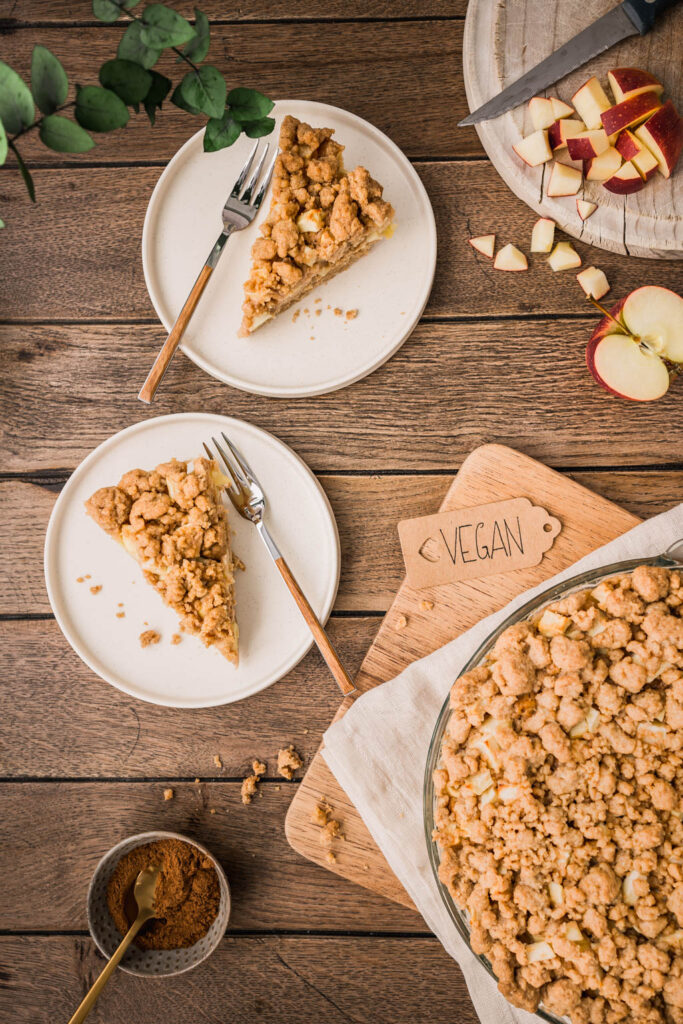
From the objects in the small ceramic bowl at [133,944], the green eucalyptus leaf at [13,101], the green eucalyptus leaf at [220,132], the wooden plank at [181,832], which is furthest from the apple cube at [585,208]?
the small ceramic bowl at [133,944]

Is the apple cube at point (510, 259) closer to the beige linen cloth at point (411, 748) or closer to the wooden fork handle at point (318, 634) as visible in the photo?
the beige linen cloth at point (411, 748)

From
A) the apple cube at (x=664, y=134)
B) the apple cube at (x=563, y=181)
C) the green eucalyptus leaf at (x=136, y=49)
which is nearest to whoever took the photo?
the green eucalyptus leaf at (x=136, y=49)

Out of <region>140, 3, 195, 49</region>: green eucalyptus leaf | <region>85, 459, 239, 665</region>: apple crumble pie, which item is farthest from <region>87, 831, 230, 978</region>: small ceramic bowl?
<region>140, 3, 195, 49</region>: green eucalyptus leaf

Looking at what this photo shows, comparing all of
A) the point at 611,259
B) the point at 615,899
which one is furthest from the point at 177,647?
the point at 611,259

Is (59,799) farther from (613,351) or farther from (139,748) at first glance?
(613,351)

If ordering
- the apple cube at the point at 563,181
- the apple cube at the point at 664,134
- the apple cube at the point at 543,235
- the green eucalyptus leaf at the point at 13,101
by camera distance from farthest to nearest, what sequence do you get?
1. the apple cube at the point at 543,235
2. the apple cube at the point at 563,181
3. the apple cube at the point at 664,134
4. the green eucalyptus leaf at the point at 13,101

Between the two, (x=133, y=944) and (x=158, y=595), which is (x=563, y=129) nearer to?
(x=158, y=595)

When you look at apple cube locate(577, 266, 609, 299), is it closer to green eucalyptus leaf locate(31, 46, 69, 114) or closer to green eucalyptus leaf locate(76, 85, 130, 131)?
green eucalyptus leaf locate(76, 85, 130, 131)
